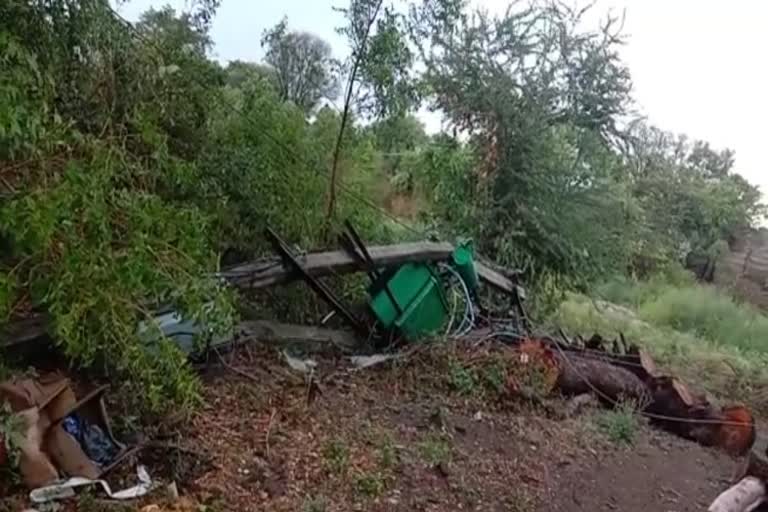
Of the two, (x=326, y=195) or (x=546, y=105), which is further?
(x=546, y=105)

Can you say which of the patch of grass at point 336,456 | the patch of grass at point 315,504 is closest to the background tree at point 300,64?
the patch of grass at point 336,456

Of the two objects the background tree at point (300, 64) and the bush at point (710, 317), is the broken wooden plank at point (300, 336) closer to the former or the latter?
the background tree at point (300, 64)

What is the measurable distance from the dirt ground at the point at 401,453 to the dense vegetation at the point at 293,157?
0.42 metres

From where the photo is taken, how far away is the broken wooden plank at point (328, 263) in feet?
13.0

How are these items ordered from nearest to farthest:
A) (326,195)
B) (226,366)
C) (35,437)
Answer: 1. (35,437)
2. (226,366)
3. (326,195)

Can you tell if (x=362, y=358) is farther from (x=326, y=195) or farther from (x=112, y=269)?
(x=112, y=269)

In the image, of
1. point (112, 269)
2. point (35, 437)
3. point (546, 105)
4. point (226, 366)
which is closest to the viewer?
point (112, 269)

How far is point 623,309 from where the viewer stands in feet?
26.7

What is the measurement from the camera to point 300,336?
430 cm

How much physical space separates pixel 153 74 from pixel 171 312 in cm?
100

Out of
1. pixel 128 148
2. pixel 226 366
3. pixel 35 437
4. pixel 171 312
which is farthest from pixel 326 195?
pixel 35 437

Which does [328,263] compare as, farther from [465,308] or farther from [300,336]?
[465,308]

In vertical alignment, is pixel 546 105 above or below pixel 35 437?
above

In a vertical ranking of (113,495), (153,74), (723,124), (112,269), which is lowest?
(113,495)
